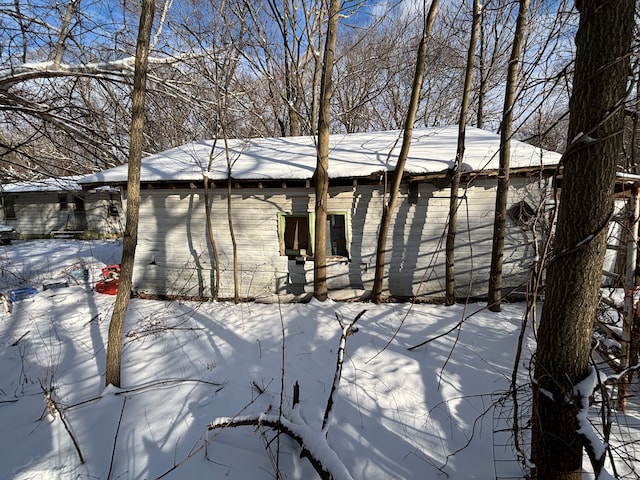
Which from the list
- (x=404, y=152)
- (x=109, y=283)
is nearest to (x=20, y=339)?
(x=109, y=283)

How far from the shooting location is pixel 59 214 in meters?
17.1

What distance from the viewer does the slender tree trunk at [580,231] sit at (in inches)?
46.9

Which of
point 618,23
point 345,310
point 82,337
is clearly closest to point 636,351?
point 618,23

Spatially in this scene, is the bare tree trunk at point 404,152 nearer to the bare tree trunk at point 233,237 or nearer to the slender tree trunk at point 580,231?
the bare tree trunk at point 233,237

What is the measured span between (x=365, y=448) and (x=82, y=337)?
5.43 m

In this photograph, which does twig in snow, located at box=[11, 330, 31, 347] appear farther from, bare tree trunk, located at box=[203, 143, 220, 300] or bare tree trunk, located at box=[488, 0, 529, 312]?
bare tree trunk, located at box=[488, 0, 529, 312]

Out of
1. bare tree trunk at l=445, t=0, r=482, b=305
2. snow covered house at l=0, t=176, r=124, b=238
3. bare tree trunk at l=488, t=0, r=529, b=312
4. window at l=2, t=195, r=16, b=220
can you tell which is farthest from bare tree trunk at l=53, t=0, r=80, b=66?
window at l=2, t=195, r=16, b=220

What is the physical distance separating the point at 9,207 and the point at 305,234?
22.0 m

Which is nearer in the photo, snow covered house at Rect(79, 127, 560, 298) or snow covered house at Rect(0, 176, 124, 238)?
snow covered house at Rect(79, 127, 560, 298)

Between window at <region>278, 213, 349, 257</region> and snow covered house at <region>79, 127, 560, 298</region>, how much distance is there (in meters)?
0.03

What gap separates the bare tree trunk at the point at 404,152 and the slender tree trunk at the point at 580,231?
4168 mm

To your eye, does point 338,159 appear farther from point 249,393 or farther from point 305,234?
point 249,393

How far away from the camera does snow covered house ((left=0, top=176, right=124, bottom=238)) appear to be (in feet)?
55.3

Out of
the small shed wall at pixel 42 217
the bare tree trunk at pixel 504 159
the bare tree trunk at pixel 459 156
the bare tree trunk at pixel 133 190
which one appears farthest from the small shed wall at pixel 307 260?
the small shed wall at pixel 42 217
